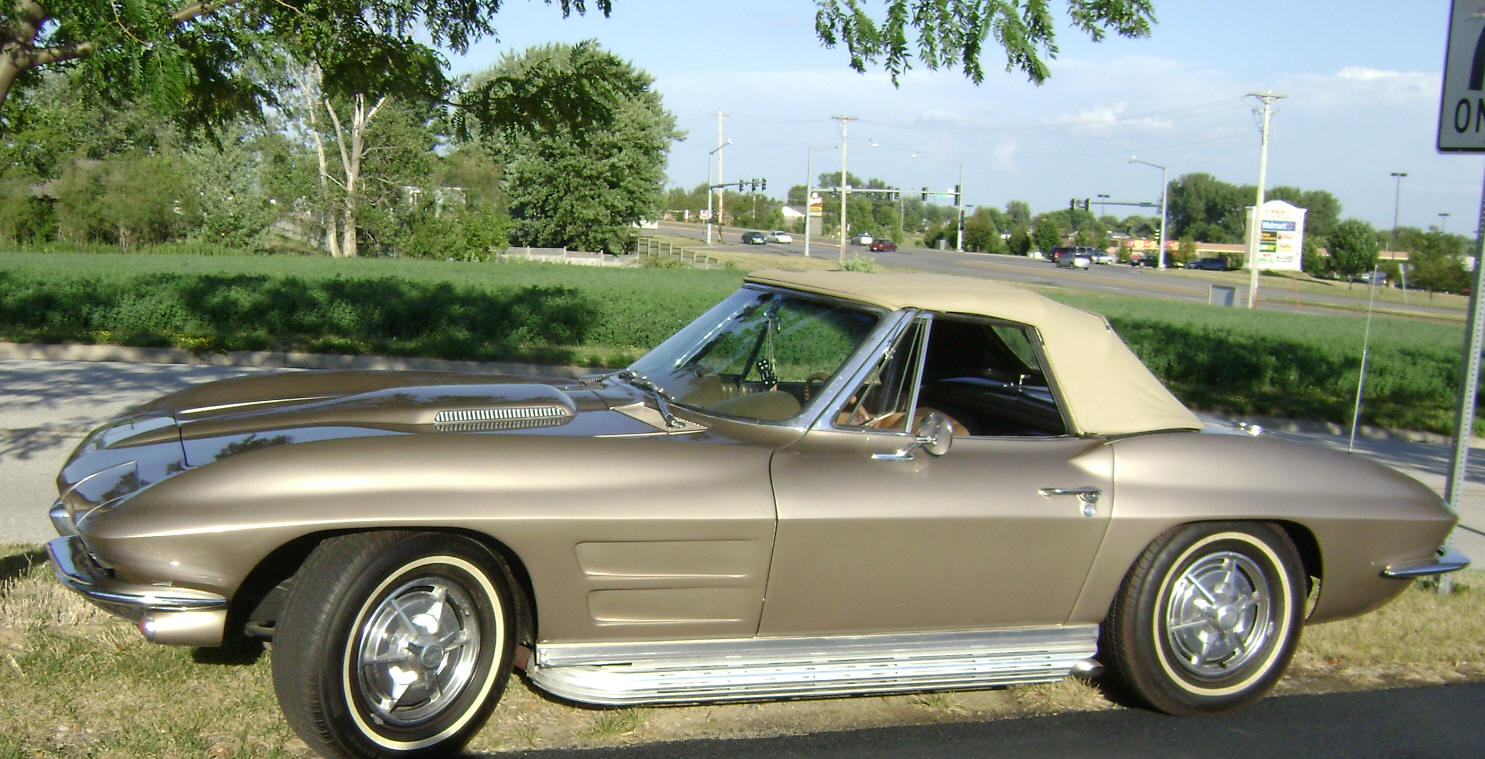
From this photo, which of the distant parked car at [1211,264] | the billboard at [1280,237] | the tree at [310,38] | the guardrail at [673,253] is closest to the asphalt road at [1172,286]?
the billboard at [1280,237]

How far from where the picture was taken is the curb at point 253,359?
47.2ft

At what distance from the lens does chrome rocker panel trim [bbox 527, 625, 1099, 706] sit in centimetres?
355

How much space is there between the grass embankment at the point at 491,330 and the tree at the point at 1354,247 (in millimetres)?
33625

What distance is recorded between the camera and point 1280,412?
611 inches

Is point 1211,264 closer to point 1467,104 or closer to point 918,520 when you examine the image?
point 1467,104

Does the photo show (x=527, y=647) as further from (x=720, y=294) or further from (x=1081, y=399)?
(x=720, y=294)

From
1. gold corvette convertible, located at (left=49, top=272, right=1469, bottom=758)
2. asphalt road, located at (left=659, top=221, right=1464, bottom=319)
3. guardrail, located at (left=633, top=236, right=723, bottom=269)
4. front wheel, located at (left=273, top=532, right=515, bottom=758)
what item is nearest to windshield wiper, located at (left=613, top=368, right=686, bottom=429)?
gold corvette convertible, located at (left=49, top=272, right=1469, bottom=758)

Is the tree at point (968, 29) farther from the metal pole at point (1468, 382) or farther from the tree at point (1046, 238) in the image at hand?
the tree at point (1046, 238)

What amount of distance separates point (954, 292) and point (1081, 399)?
62 cm

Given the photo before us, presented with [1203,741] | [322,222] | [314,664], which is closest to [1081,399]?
[1203,741]

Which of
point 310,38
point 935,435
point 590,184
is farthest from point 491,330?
point 590,184

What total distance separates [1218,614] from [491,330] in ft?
47.2

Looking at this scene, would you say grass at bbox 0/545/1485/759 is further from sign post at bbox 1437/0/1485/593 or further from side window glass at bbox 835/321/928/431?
sign post at bbox 1437/0/1485/593

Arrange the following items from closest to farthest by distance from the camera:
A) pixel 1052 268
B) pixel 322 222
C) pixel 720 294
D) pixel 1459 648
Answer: pixel 1459 648
pixel 720 294
pixel 322 222
pixel 1052 268
